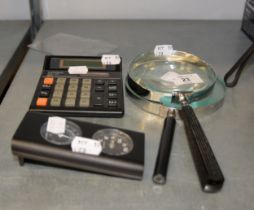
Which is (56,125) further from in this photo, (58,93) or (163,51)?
(163,51)

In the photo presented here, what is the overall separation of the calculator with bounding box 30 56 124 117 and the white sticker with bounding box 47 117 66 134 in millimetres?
68

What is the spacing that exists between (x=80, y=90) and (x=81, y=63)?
0.33ft

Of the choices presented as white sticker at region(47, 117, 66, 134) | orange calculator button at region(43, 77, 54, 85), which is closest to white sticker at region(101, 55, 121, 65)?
orange calculator button at region(43, 77, 54, 85)

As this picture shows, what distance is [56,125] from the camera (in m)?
0.49

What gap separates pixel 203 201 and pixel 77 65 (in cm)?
35

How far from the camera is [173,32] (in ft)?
2.92

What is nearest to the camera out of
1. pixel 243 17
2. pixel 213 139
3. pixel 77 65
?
pixel 213 139

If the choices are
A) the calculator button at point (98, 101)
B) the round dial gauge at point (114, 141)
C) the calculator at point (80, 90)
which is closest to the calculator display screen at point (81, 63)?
the calculator at point (80, 90)

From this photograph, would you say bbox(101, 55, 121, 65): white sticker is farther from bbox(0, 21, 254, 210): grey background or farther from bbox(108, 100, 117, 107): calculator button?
bbox(108, 100, 117, 107): calculator button

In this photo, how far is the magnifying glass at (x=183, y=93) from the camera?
473 millimetres

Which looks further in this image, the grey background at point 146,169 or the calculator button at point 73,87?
the calculator button at point 73,87

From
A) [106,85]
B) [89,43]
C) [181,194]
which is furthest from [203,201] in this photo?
[89,43]

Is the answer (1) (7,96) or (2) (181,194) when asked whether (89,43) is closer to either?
(1) (7,96)

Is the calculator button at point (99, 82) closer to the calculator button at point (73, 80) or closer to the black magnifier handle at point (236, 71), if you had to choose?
the calculator button at point (73, 80)
